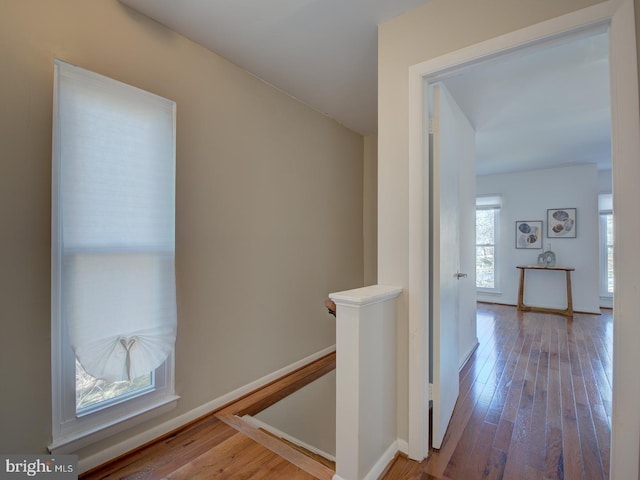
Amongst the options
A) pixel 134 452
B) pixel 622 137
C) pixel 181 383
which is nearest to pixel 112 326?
pixel 181 383

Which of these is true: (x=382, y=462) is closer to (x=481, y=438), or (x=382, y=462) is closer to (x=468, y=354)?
(x=481, y=438)

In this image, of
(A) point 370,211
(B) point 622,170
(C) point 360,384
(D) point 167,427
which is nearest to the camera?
(B) point 622,170

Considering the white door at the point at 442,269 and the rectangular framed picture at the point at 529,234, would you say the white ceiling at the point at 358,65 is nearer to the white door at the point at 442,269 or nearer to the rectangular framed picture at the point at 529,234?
the white door at the point at 442,269

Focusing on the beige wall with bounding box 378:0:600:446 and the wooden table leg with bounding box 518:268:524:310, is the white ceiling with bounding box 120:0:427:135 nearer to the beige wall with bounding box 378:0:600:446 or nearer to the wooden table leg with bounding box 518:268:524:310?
the beige wall with bounding box 378:0:600:446

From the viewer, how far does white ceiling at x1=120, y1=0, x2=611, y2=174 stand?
1.72 metres

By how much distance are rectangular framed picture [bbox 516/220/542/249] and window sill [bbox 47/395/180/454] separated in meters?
6.23

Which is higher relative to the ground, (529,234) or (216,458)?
(529,234)

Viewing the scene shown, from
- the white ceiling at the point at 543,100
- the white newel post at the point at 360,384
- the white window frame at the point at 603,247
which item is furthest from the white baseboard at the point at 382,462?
the white window frame at the point at 603,247

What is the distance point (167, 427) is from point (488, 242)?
629cm

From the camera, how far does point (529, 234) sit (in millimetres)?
5637

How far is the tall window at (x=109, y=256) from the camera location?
1.45 meters

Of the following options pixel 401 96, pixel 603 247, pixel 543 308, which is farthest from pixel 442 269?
pixel 603 247

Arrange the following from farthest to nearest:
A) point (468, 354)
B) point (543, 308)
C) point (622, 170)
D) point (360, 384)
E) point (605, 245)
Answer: point (605, 245), point (543, 308), point (468, 354), point (360, 384), point (622, 170)

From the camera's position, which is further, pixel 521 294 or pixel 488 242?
pixel 488 242
